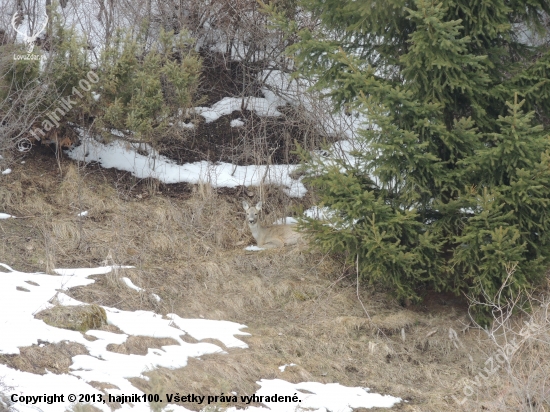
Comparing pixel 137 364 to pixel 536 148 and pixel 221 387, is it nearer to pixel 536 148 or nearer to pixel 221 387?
pixel 221 387

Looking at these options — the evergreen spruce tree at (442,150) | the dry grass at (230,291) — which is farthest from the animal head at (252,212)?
the evergreen spruce tree at (442,150)

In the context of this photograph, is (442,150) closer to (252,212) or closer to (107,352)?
(252,212)

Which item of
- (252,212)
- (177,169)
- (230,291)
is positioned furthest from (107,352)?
(177,169)

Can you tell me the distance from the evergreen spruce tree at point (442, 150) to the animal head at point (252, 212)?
2.32m

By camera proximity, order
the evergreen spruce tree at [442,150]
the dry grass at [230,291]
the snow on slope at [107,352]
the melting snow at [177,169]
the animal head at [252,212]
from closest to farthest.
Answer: the snow on slope at [107,352]
the dry grass at [230,291]
the evergreen spruce tree at [442,150]
the animal head at [252,212]
the melting snow at [177,169]

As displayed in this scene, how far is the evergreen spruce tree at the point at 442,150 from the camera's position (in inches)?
317

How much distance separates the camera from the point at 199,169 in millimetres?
12797

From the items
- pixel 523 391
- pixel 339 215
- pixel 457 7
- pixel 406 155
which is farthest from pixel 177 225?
pixel 523 391

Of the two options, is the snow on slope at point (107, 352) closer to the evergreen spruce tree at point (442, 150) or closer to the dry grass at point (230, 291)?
the dry grass at point (230, 291)

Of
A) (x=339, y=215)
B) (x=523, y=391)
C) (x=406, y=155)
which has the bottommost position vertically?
(x=523, y=391)

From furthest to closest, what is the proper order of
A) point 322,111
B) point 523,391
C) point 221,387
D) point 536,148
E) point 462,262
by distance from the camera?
point 322,111
point 462,262
point 536,148
point 221,387
point 523,391

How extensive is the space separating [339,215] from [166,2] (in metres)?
6.94

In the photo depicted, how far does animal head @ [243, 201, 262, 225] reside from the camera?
37.4 ft

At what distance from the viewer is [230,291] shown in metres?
9.56
